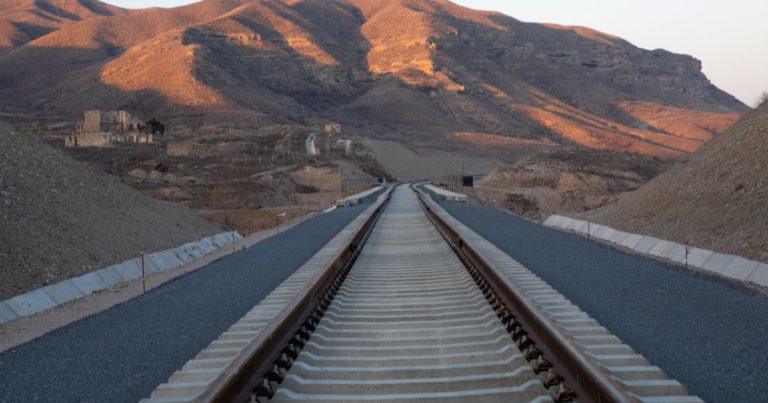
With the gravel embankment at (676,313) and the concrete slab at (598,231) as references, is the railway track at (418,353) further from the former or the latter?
the concrete slab at (598,231)

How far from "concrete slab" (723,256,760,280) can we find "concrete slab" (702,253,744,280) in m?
0.09

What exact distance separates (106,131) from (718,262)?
106990 millimetres

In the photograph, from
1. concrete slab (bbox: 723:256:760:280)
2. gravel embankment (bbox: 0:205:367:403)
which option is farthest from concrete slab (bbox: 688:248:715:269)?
gravel embankment (bbox: 0:205:367:403)

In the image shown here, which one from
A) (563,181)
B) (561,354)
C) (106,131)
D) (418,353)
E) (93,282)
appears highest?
(106,131)

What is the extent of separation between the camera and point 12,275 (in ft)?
43.4

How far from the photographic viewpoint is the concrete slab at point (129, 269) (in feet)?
54.4

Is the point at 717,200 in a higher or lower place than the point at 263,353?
higher

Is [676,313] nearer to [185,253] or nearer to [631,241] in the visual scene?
[631,241]

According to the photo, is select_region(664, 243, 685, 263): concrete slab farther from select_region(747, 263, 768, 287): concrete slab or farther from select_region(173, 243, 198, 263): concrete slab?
select_region(173, 243, 198, 263): concrete slab

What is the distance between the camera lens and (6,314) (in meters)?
11.7

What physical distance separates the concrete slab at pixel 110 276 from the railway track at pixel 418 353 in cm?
626

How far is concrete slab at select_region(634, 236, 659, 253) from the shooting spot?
18.6m

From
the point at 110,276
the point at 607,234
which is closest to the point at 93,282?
the point at 110,276

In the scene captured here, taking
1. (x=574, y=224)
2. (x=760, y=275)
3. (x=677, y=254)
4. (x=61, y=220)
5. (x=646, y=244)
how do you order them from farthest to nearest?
(x=574, y=224), (x=646, y=244), (x=61, y=220), (x=677, y=254), (x=760, y=275)
